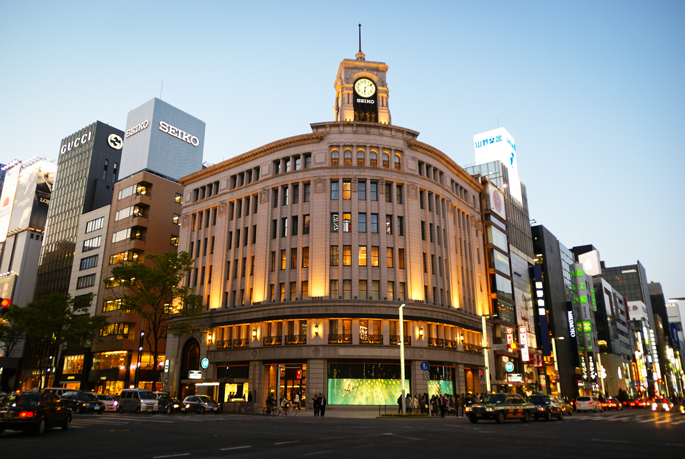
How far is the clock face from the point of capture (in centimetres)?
6938

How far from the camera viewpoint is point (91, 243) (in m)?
87.9

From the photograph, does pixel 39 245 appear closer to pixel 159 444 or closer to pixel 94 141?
pixel 94 141

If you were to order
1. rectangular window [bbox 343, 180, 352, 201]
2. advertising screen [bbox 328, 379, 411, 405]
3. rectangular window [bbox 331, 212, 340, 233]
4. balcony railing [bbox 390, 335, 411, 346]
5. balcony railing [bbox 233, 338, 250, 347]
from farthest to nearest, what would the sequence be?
rectangular window [bbox 343, 180, 352, 201] < balcony railing [bbox 233, 338, 250, 347] < rectangular window [bbox 331, 212, 340, 233] < balcony railing [bbox 390, 335, 411, 346] < advertising screen [bbox 328, 379, 411, 405]

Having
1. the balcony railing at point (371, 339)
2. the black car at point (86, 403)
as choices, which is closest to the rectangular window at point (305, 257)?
the balcony railing at point (371, 339)

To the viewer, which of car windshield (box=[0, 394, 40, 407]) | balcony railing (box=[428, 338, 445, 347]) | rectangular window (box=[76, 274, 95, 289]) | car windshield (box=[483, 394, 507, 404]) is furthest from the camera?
rectangular window (box=[76, 274, 95, 289])

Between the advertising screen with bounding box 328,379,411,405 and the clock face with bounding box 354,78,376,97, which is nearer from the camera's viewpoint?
the advertising screen with bounding box 328,379,411,405

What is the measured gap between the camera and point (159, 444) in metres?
16.8

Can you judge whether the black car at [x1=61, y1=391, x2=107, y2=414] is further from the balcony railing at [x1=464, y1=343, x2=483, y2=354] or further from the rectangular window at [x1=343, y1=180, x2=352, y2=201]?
the balcony railing at [x1=464, y1=343, x2=483, y2=354]

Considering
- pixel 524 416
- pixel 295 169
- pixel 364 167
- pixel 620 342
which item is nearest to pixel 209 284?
pixel 295 169

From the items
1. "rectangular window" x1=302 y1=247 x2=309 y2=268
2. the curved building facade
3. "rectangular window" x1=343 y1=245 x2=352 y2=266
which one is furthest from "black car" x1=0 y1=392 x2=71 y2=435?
"rectangular window" x1=343 y1=245 x2=352 y2=266

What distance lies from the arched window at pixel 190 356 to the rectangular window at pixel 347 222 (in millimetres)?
22532

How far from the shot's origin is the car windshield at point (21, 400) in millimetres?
20188

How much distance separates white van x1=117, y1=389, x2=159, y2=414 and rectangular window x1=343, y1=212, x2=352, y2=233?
24220 millimetres

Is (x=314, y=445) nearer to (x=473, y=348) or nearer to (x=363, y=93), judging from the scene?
(x=473, y=348)
